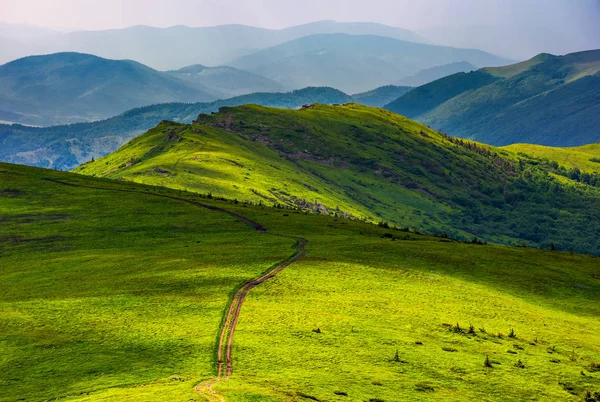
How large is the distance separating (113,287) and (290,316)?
68.0 feet

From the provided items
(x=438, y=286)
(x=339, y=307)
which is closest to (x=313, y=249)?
(x=438, y=286)

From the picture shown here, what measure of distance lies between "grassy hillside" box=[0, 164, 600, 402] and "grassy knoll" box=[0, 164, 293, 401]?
0.66ft

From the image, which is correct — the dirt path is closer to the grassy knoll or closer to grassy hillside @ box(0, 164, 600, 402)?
grassy hillside @ box(0, 164, 600, 402)

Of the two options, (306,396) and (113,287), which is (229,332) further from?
(113,287)


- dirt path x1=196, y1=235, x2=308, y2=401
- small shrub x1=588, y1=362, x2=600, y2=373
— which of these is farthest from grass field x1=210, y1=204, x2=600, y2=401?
dirt path x1=196, y1=235, x2=308, y2=401

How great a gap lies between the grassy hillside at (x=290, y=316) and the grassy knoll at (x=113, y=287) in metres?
0.20

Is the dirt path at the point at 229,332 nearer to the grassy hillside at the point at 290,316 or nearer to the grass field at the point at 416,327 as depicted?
the grassy hillside at the point at 290,316

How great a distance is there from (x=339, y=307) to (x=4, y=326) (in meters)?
27.7

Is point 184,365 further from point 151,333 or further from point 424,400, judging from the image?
point 424,400

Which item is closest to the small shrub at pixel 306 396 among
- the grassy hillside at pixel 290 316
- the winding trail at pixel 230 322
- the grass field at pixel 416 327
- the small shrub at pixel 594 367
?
the grassy hillside at pixel 290 316

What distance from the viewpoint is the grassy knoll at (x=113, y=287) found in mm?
38969

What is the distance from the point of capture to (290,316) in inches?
1998

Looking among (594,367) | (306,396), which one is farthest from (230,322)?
(594,367)

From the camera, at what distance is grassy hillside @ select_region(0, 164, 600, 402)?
3862cm
